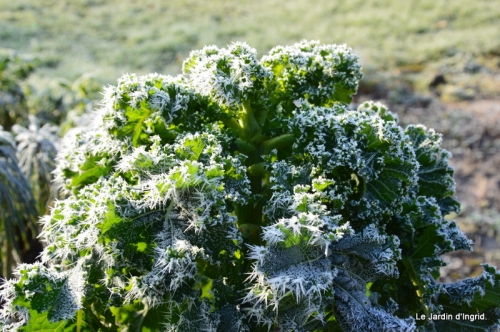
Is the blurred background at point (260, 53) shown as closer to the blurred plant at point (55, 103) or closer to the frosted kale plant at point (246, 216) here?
the blurred plant at point (55, 103)

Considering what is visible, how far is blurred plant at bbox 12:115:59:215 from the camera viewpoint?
2.72 meters

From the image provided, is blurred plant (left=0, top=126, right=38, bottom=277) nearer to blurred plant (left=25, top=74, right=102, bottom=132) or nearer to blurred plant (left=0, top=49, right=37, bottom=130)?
blurred plant (left=0, top=49, right=37, bottom=130)

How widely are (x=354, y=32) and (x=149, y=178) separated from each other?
21.5 ft

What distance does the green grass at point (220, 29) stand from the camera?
22.4 ft

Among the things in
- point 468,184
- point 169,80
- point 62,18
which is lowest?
point 468,184

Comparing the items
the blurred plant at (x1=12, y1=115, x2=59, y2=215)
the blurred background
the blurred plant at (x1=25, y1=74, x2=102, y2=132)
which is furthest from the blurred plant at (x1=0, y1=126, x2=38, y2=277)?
the blurred plant at (x1=25, y1=74, x2=102, y2=132)

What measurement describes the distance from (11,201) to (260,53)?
16.1 ft

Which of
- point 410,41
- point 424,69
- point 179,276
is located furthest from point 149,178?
point 410,41

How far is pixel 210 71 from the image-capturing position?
156 cm

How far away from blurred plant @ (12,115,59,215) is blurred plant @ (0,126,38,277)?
185 mm

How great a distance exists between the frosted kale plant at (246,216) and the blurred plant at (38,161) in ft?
3.31

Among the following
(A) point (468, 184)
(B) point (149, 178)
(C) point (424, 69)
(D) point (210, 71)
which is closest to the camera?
(B) point (149, 178)

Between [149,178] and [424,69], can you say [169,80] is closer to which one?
[149,178]

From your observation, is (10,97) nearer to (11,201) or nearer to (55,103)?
(55,103)
